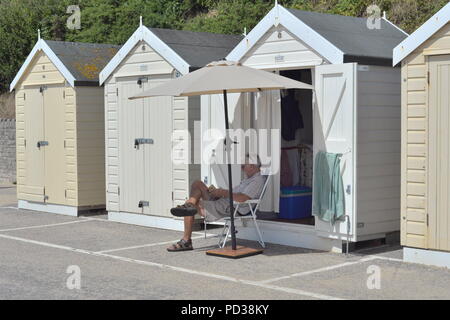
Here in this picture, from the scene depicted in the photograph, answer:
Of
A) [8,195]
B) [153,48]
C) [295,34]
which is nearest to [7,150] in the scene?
[8,195]

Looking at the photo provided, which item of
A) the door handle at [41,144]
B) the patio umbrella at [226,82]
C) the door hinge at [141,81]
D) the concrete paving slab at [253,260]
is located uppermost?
the door hinge at [141,81]

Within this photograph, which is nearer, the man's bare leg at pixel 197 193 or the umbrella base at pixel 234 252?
the umbrella base at pixel 234 252

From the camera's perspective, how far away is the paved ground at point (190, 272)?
266 inches

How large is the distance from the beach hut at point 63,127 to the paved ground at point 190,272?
2314 millimetres

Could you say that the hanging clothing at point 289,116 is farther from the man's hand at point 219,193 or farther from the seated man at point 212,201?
the man's hand at point 219,193

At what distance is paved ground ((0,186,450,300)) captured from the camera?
677cm

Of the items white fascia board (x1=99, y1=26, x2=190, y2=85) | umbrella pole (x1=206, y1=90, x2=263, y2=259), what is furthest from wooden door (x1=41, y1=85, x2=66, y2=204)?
umbrella pole (x1=206, y1=90, x2=263, y2=259)

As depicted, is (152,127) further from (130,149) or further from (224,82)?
(224,82)

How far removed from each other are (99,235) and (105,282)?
10.4 feet

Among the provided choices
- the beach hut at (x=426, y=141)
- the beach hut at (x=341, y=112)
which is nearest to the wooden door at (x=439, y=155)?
the beach hut at (x=426, y=141)

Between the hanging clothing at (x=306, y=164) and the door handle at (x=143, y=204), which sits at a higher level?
the hanging clothing at (x=306, y=164)

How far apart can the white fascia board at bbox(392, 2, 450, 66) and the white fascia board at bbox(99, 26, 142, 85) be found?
450 cm
